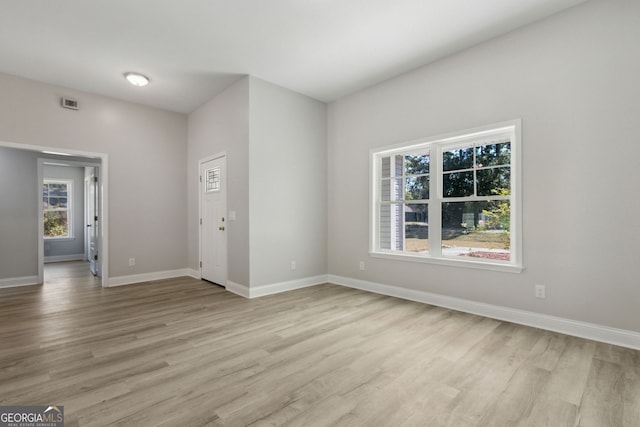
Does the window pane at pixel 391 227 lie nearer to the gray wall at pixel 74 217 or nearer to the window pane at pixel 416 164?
the window pane at pixel 416 164

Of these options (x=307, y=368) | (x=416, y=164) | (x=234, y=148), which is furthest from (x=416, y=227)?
(x=234, y=148)

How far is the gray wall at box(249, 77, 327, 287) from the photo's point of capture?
14.3ft

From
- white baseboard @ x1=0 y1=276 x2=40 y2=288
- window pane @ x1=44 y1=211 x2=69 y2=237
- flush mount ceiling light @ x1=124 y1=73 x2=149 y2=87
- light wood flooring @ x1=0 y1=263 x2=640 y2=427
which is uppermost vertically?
flush mount ceiling light @ x1=124 y1=73 x2=149 y2=87

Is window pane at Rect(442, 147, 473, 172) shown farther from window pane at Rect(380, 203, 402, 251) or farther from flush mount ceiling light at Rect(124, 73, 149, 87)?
flush mount ceiling light at Rect(124, 73, 149, 87)

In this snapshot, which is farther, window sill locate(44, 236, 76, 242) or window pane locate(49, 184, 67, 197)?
window pane locate(49, 184, 67, 197)

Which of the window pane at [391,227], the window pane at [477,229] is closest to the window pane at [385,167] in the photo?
the window pane at [391,227]

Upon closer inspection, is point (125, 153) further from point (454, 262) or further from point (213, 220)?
point (454, 262)

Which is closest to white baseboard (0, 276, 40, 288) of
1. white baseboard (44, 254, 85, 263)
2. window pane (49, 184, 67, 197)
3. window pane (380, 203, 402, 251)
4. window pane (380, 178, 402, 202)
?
white baseboard (44, 254, 85, 263)

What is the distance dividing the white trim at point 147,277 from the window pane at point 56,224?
4.37 metres

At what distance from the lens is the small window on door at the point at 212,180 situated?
5.09 meters

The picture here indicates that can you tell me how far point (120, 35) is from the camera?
331 centimetres

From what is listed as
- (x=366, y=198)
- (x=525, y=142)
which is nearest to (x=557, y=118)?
(x=525, y=142)

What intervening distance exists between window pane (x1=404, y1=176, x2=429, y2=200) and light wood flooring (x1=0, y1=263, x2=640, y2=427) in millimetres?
1483

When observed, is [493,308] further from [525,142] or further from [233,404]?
[233,404]
